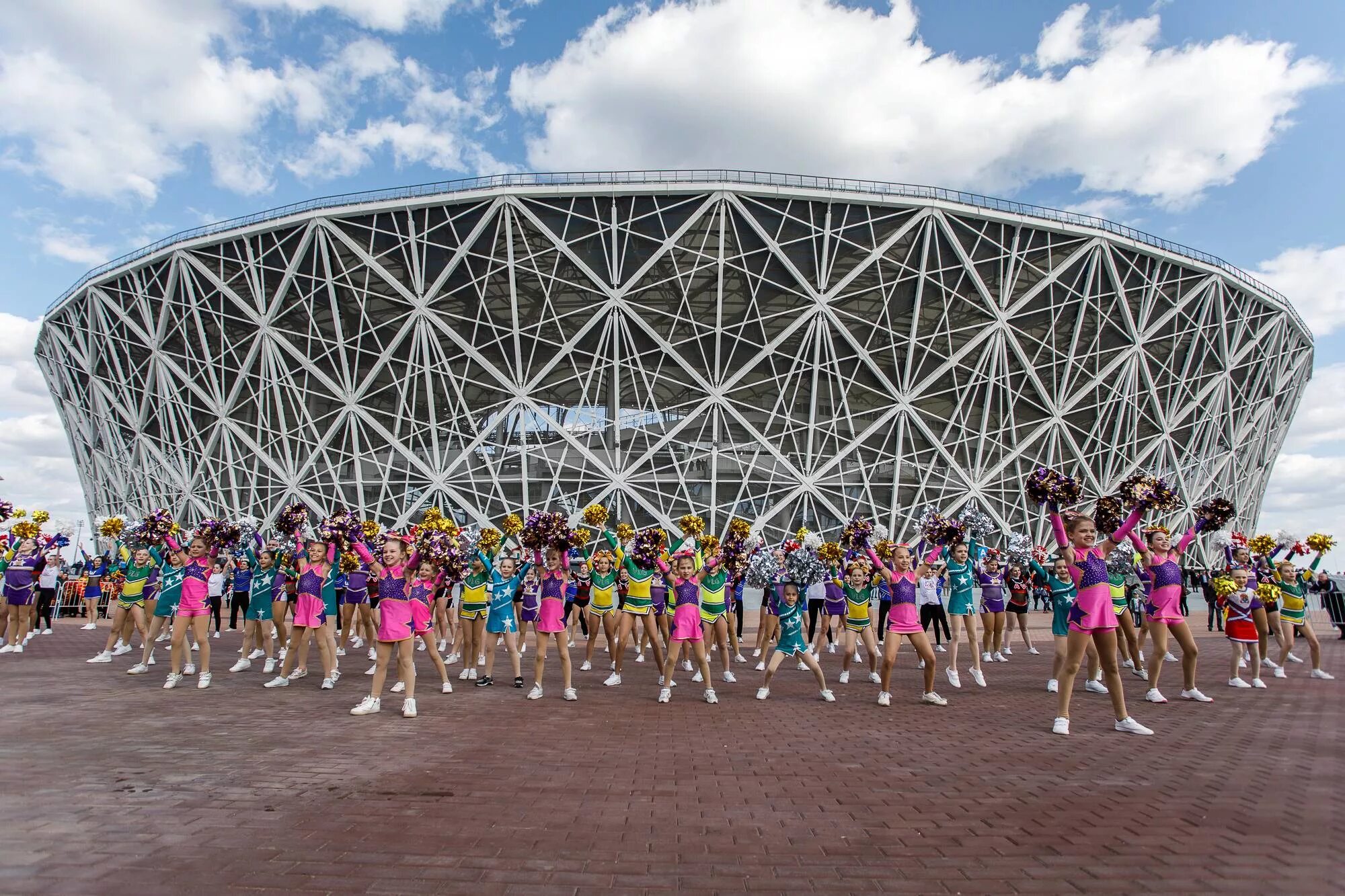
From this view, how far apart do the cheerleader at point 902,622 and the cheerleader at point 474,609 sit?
5.07m

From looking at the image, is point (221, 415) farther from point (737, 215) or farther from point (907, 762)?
point (907, 762)

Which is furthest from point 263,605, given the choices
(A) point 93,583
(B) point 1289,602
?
(B) point 1289,602

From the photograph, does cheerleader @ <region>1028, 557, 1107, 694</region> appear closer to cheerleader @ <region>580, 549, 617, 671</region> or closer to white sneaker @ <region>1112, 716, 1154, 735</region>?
white sneaker @ <region>1112, 716, 1154, 735</region>

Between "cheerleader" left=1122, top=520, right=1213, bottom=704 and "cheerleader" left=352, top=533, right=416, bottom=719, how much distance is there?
8.21 meters

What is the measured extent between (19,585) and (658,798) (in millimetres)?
13701

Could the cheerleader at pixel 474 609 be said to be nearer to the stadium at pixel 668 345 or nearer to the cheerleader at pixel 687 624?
the cheerleader at pixel 687 624

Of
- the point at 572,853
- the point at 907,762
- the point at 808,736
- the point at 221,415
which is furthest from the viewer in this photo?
the point at 221,415

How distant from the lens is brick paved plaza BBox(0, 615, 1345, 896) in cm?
346

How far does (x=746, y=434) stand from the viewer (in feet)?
101

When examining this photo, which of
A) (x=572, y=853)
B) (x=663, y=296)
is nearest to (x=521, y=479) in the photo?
(x=663, y=296)

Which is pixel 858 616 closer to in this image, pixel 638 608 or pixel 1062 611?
pixel 1062 611

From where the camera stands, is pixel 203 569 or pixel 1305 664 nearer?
pixel 203 569

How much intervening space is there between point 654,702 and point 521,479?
22.4 m

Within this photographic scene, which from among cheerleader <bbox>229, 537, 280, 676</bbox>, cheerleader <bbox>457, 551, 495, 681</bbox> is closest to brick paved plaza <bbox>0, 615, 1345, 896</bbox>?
cheerleader <bbox>457, 551, 495, 681</bbox>
